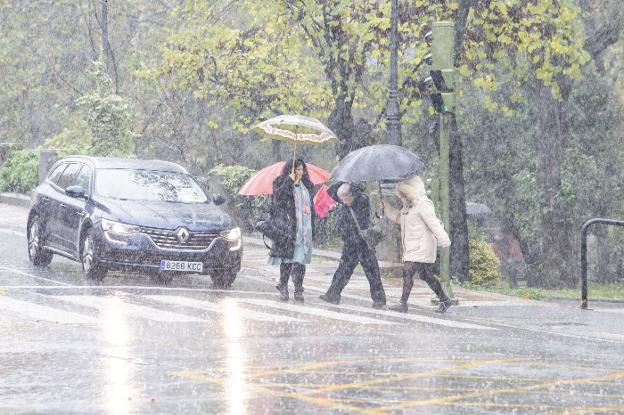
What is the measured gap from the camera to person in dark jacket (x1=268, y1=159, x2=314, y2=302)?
16891 mm

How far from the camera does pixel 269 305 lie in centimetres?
1630

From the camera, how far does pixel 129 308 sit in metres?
15.2

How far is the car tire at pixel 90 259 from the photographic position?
18.0m

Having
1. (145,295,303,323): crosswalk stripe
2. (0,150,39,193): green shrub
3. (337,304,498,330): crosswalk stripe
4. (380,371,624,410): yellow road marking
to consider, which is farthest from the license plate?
(0,150,39,193): green shrub

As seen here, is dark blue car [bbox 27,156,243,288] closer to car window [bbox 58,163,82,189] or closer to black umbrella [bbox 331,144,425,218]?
car window [bbox 58,163,82,189]

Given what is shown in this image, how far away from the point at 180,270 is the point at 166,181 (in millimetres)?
2191

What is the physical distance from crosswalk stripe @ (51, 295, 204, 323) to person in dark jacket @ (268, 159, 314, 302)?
209cm

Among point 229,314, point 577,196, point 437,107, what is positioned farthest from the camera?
point 577,196

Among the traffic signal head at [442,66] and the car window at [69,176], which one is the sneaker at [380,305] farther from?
the car window at [69,176]

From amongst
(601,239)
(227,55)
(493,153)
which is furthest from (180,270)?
(601,239)

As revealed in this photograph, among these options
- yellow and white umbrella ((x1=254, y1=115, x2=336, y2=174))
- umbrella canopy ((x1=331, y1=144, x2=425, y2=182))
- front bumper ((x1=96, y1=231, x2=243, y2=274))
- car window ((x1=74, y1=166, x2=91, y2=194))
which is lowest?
front bumper ((x1=96, y1=231, x2=243, y2=274))

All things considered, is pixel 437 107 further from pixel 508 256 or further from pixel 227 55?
pixel 508 256

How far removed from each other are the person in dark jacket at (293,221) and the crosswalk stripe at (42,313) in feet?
10.1

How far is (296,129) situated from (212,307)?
3.93 m
